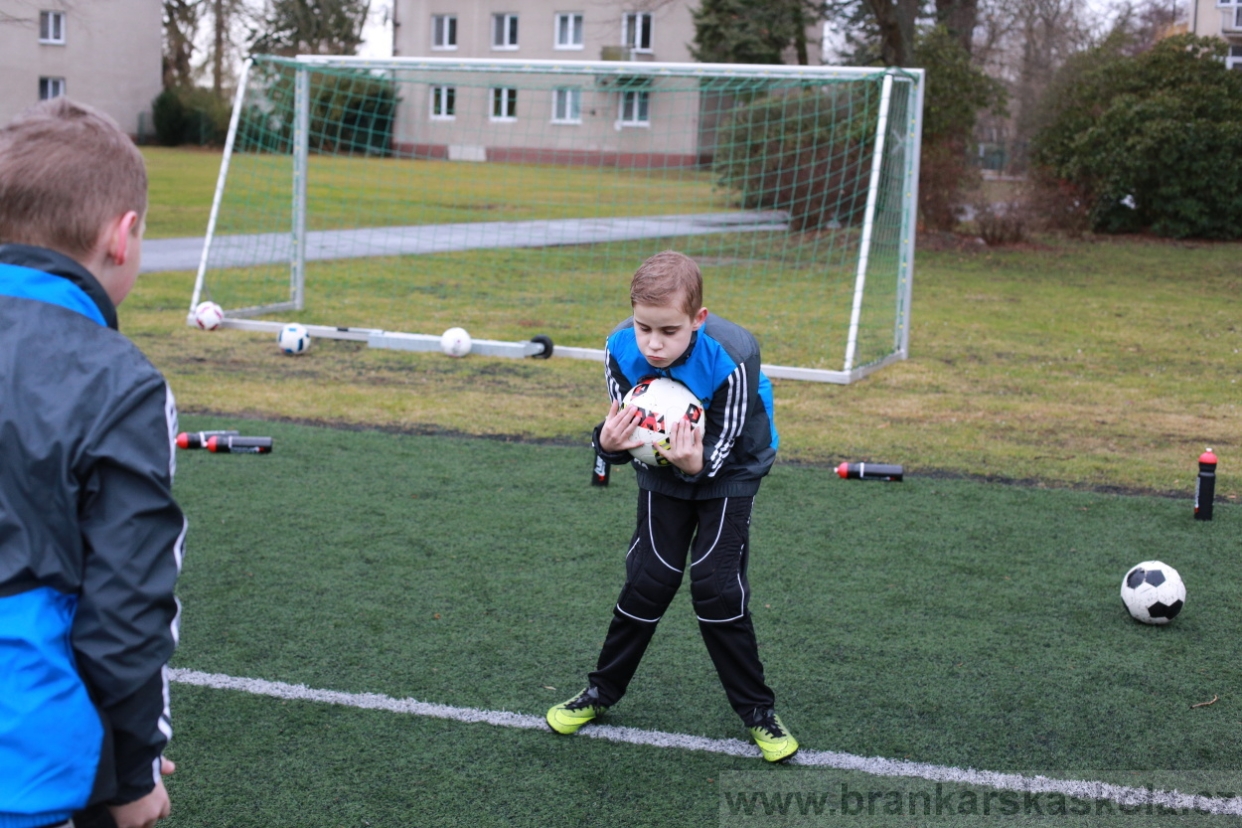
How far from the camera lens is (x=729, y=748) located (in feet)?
12.4

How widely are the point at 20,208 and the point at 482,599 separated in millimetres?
3474

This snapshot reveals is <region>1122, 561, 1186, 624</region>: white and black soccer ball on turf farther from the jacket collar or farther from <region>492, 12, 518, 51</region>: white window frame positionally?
<region>492, 12, 518, 51</region>: white window frame

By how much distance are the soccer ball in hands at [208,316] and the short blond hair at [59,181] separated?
10.5 metres

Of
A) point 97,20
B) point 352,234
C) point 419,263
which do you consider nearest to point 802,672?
point 419,263

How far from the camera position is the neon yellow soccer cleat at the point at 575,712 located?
3.86 m

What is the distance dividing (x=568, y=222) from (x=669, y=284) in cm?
1926

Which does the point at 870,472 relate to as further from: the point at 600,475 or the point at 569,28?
the point at 569,28

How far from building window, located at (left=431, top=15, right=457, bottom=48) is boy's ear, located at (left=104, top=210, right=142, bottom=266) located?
50.7 metres

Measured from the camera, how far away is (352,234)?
21.1 meters

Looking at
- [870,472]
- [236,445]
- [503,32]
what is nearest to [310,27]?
[503,32]

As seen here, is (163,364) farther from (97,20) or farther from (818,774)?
(97,20)

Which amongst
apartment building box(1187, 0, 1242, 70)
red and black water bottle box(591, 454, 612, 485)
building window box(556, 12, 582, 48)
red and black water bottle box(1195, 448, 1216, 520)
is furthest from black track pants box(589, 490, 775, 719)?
building window box(556, 12, 582, 48)

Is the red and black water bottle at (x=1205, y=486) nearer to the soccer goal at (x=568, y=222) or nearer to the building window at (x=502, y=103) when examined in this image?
the soccer goal at (x=568, y=222)

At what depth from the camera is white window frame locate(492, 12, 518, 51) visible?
4909 centimetres
